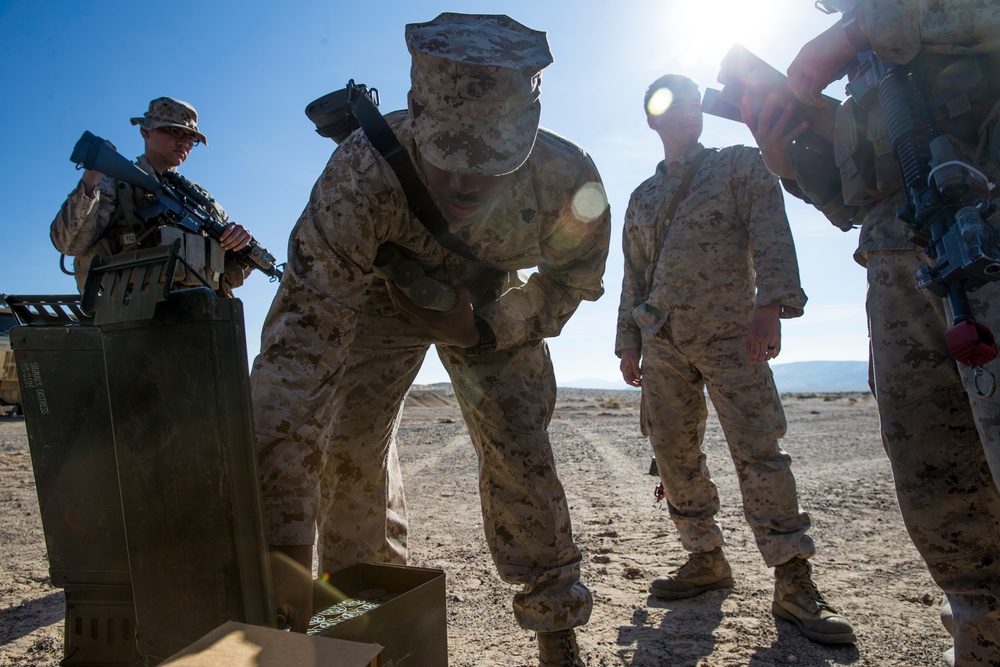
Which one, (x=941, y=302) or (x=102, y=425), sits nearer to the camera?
(x=941, y=302)

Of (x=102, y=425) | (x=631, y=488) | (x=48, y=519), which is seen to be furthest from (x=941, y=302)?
(x=631, y=488)

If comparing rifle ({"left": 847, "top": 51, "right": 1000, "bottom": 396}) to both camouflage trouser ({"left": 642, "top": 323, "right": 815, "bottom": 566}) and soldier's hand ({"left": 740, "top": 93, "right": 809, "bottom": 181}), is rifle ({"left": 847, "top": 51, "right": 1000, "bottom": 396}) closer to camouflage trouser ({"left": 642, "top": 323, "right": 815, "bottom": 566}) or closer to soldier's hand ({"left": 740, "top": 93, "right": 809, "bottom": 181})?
soldier's hand ({"left": 740, "top": 93, "right": 809, "bottom": 181})

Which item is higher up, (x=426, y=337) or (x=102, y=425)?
(x=426, y=337)

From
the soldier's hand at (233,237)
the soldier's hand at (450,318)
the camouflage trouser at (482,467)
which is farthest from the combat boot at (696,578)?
the soldier's hand at (233,237)

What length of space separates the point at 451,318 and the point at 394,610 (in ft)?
3.21

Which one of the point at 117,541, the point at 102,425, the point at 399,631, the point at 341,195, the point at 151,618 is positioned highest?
the point at 341,195

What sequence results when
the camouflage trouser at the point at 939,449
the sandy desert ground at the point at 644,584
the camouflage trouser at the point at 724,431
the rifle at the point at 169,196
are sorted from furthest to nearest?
the rifle at the point at 169,196
the camouflage trouser at the point at 724,431
the sandy desert ground at the point at 644,584
the camouflage trouser at the point at 939,449

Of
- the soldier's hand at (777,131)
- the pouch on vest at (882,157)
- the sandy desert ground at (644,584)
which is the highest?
the soldier's hand at (777,131)

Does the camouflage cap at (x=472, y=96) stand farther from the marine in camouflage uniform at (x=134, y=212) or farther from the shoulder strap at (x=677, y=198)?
the marine in camouflage uniform at (x=134, y=212)

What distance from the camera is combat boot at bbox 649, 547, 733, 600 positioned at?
9.41 ft

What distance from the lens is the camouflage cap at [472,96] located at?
183 cm

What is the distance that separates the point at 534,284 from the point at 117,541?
5.25ft

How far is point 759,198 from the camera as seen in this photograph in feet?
10.0

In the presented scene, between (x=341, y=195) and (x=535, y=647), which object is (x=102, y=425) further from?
(x=535, y=647)
